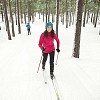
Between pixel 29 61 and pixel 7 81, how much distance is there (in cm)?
307

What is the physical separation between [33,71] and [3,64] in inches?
91.9

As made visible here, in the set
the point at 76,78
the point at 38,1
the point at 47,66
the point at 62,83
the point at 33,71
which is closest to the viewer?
the point at 62,83

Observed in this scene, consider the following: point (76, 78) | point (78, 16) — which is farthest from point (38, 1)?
point (76, 78)

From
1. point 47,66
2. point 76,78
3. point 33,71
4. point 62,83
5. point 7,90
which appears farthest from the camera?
point 47,66

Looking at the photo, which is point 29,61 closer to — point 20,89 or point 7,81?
point 7,81

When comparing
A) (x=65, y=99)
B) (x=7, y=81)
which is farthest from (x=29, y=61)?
(x=65, y=99)

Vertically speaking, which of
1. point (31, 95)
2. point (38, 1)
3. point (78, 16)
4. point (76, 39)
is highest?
point (38, 1)

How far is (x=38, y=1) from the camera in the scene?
5344cm

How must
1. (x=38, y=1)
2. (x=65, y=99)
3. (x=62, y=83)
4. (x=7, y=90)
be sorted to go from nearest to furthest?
(x=65, y=99) → (x=7, y=90) → (x=62, y=83) → (x=38, y=1)

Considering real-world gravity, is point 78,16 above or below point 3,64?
above

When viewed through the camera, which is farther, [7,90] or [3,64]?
[3,64]

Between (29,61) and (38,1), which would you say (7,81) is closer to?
(29,61)

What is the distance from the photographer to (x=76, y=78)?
6602 millimetres

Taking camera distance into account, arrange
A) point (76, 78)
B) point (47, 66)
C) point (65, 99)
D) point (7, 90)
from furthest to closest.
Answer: point (47, 66) → point (76, 78) → point (7, 90) → point (65, 99)
